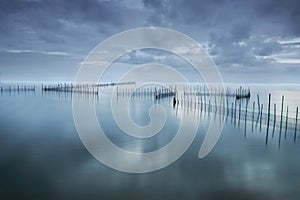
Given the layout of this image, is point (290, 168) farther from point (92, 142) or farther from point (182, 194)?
point (92, 142)

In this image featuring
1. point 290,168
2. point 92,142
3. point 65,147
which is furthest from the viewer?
A: point 92,142

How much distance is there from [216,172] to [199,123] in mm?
9958

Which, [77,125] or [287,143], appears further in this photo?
[77,125]

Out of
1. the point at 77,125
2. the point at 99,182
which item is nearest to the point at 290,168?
the point at 99,182

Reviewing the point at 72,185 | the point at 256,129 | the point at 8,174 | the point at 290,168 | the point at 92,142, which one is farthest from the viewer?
the point at 256,129

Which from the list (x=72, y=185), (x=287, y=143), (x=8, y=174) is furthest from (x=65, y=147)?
(x=287, y=143)

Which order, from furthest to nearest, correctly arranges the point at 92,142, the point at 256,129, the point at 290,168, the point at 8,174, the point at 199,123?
the point at 199,123, the point at 256,129, the point at 92,142, the point at 290,168, the point at 8,174

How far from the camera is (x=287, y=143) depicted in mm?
13727

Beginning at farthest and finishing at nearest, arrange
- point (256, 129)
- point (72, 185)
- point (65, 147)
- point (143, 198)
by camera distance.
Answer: point (256, 129) → point (65, 147) → point (72, 185) → point (143, 198)

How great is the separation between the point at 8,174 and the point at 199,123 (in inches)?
514

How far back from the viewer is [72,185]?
8102 millimetres

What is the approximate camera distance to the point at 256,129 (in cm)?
1705

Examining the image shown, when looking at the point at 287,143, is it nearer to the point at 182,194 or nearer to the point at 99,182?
the point at 182,194

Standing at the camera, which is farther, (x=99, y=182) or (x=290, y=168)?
(x=290, y=168)
